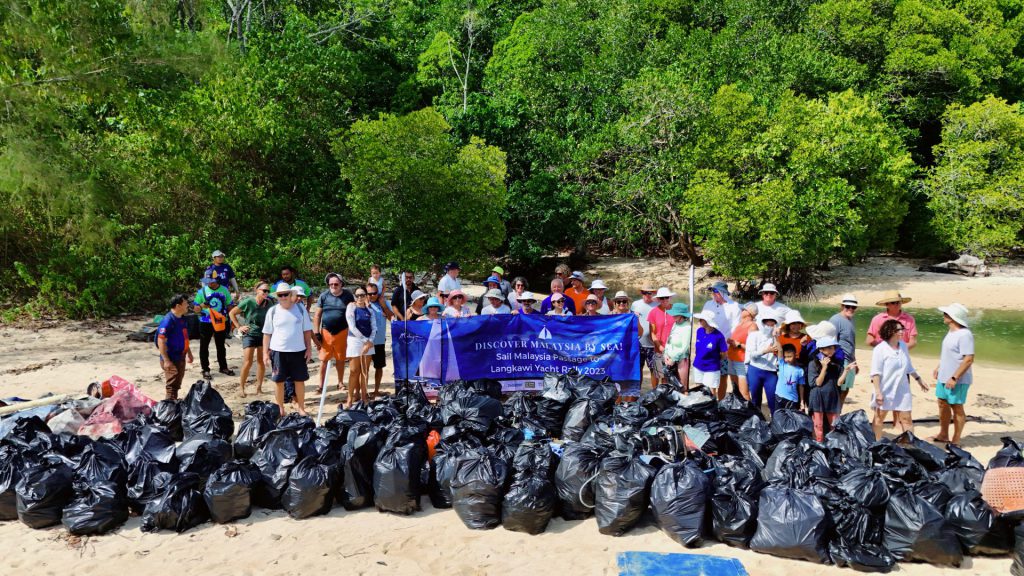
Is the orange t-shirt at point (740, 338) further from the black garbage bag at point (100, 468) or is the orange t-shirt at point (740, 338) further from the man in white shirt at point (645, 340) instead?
the black garbage bag at point (100, 468)

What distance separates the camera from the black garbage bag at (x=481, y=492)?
17.3ft

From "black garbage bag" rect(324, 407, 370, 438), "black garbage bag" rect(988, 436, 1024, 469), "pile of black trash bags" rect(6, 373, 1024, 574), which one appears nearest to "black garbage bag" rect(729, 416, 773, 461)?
"pile of black trash bags" rect(6, 373, 1024, 574)

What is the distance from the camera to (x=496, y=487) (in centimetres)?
Answer: 527

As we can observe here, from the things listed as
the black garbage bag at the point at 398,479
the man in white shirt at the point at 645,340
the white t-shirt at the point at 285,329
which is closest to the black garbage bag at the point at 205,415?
the white t-shirt at the point at 285,329

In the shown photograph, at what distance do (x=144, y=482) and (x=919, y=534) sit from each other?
18.6 ft

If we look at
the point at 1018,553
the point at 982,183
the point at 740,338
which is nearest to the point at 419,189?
the point at 740,338

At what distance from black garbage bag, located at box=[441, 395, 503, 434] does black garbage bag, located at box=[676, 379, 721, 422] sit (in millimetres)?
1881

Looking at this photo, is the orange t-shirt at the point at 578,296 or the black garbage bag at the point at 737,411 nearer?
the black garbage bag at the point at 737,411

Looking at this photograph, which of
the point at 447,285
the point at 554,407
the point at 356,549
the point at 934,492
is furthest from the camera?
the point at 447,285

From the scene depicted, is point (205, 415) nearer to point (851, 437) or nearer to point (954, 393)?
point (851, 437)

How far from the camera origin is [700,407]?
6.82 metres

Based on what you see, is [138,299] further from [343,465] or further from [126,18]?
[343,465]

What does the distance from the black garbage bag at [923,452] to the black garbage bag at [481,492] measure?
130 inches

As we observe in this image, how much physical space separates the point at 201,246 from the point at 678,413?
1371 centimetres
